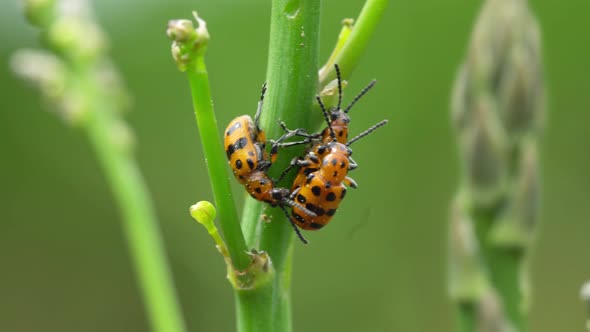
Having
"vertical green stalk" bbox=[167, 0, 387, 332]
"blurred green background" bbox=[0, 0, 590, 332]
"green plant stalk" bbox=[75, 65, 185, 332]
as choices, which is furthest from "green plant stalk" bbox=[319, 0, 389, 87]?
"blurred green background" bbox=[0, 0, 590, 332]

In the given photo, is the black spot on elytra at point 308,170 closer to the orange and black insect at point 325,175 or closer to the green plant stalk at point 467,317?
the orange and black insect at point 325,175

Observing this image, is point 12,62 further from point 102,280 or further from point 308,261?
point 102,280

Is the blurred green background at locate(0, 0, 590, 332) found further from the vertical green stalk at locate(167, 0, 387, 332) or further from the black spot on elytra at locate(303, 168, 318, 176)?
the vertical green stalk at locate(167, 0, 387, 332)

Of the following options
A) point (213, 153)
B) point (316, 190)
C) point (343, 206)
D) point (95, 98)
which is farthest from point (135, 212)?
point (343, 206)

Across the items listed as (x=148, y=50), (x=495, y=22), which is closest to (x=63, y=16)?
(x=495, y=22)

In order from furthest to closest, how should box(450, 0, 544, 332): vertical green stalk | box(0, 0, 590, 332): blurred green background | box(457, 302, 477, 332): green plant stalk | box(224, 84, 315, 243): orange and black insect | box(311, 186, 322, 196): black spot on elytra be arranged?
1. box(0, 0, 590, 332): blurred green background
2. box(311, 186, 322, 196): black spot on elytra
3. box(450, 0, 544, 332): vertical green stalk
4. box(457, 302, 477, 332): green plant stalk
5. box(224, 84, 315, 243): orange and black insect

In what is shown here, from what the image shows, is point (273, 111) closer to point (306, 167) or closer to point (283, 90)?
point (283, 90)
